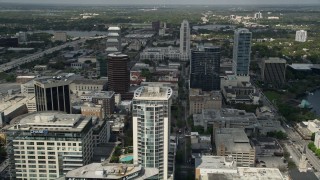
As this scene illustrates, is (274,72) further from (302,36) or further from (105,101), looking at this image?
(302,36)

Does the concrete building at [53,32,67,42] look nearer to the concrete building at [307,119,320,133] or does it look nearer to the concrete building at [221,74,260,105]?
the concrete building at [221,74,260,105]

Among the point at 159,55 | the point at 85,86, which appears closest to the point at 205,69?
the point at 85,86

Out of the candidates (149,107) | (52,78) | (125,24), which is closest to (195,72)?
(52,78)

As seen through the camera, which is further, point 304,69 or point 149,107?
point 304,69

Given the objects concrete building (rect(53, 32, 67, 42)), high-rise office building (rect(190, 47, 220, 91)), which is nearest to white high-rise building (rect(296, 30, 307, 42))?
high-rise office building (rect(190, 47, 220, 91))

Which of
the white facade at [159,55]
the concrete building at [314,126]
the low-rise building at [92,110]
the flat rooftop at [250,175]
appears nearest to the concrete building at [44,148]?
the flat rooftop at [250,175]

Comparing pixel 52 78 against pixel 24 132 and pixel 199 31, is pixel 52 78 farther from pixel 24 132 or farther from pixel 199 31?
pixel 199 31
